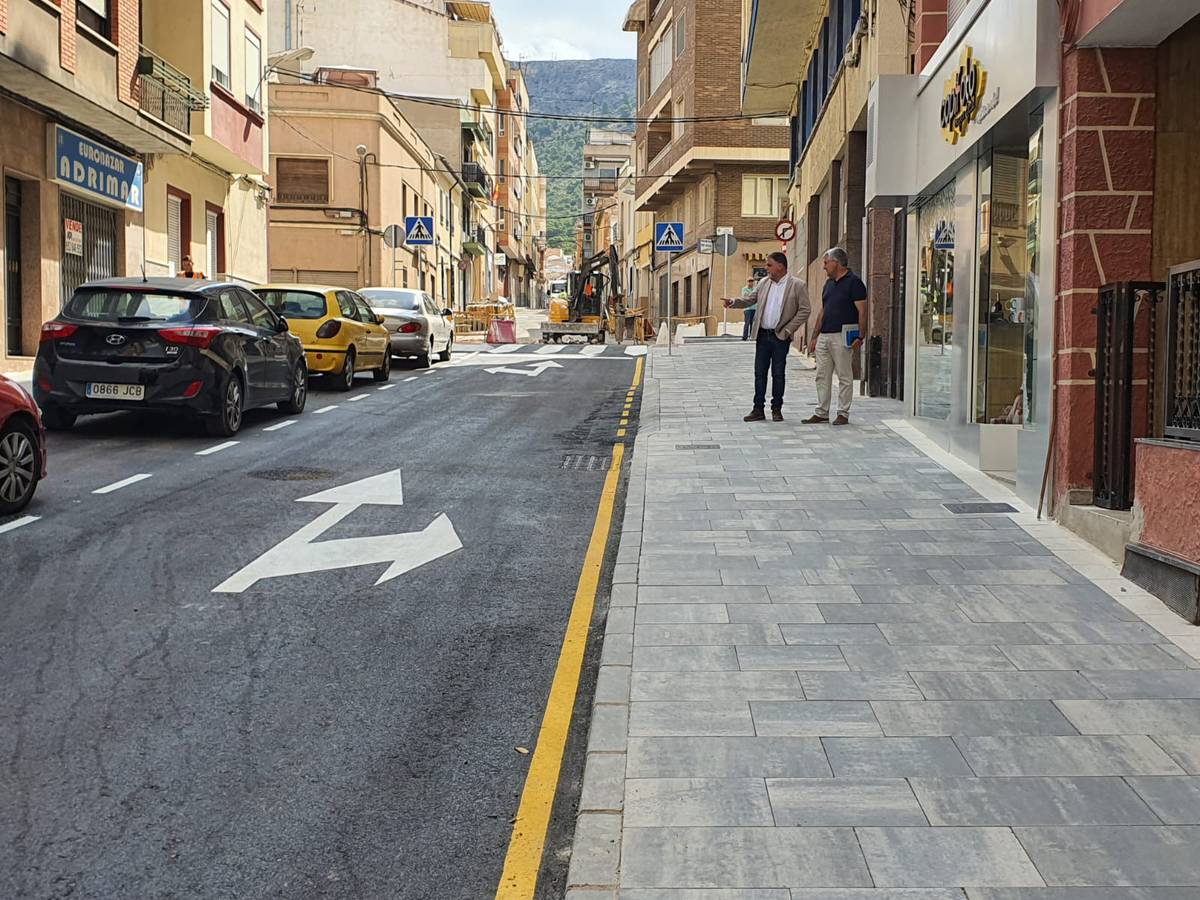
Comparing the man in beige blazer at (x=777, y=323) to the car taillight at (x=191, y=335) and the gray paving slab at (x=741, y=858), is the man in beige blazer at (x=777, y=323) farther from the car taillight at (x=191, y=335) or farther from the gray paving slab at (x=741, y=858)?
the gray paving slab at (x=741, y=858)

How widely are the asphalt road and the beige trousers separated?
4181 mm

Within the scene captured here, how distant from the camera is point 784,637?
550cm

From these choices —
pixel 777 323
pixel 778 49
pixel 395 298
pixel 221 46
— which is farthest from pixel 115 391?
pixel 778 49

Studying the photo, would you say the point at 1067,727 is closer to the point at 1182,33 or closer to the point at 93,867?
the point at 93,867

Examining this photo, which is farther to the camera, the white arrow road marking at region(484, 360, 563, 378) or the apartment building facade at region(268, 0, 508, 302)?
the apartment building facade at region(268, 0, 508, 302)

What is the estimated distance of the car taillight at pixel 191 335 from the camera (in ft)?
40.1

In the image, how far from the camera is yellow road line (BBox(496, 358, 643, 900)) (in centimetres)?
345

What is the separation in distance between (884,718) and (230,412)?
31.8 feet

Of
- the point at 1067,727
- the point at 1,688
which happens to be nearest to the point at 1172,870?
the point at 1067,727

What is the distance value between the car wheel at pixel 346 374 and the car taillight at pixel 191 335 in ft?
18.8

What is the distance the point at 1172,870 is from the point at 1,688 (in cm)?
400

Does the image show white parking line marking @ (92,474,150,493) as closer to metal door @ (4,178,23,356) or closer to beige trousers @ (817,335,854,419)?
beige trousers @ (817,335,854,419)

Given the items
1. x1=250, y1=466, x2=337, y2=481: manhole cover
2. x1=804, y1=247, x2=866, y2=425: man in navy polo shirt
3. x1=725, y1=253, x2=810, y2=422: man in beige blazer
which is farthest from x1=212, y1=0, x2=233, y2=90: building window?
x1=250, y1=466, x2=337, y2=481: manhole cover

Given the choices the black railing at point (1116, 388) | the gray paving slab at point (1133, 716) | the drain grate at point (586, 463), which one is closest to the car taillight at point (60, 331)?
the drain grate at point (586, 463)
